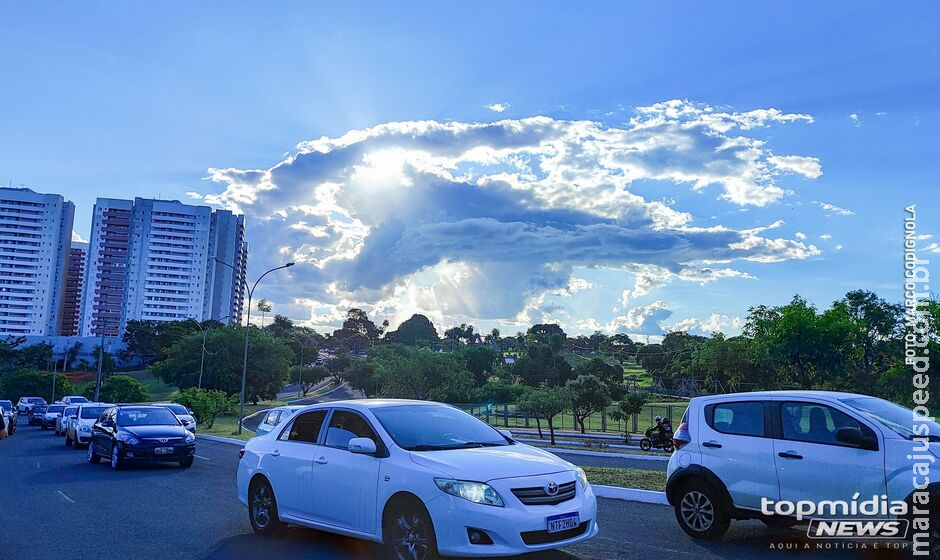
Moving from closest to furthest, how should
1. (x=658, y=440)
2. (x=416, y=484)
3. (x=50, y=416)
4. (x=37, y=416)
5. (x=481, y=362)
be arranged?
(x=416, y=484), (x=658, y=440), (x=50, y=416), (x=37, y=416), (x=481, y=362)

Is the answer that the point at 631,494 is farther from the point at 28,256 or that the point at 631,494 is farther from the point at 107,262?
the point at 28,256

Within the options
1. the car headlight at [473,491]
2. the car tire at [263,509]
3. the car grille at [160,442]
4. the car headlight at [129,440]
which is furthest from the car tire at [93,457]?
the car headlight at [473,491]

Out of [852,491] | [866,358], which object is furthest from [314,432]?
[866,358]

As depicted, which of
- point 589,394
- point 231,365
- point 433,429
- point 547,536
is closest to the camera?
point 547,536

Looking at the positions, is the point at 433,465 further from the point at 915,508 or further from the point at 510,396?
the point at 510,396

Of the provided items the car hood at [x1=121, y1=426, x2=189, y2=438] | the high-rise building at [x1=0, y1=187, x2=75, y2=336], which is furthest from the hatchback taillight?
the high-rise building at [x1=0, y1=187, x2=75, y2=336]

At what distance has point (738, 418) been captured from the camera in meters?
8.88

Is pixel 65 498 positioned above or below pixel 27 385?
above

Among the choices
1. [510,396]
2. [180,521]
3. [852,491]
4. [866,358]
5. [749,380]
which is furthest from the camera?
[510,396]

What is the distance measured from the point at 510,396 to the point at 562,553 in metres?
65.0

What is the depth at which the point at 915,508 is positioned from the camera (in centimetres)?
720

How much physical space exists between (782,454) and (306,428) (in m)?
5.55

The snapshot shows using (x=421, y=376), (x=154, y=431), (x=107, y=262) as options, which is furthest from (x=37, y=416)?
(x=107, y=262)

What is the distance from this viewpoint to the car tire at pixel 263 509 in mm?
8914
